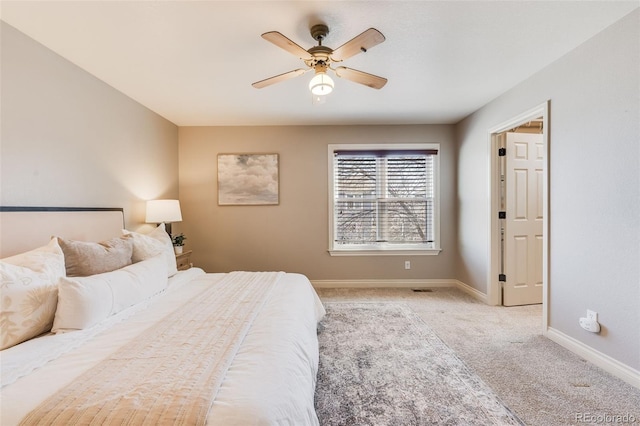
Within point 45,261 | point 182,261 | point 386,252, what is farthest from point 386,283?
point 45,261

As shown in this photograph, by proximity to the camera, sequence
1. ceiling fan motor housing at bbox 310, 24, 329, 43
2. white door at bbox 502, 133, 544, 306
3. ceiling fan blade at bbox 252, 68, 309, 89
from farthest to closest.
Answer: white door at bbox 502, 133, 544, 306 → ceiling fan blade at bbox 252, 68, 309, 89 → ceiling fan motor housing at bbox 310, 24, 329, 43

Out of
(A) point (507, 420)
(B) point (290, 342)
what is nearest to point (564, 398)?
(A) point (507, 420)

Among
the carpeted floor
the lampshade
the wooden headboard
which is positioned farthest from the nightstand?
the carpeted floor

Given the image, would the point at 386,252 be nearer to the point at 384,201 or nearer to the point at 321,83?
the point at 384,201

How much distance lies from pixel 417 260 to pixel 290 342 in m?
3.17

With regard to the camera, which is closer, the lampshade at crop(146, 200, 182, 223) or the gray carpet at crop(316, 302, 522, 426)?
the gray carpet at crop(316, 302, 522, 426)

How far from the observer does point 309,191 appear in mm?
3977

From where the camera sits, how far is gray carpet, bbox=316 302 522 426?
1490 millimetres

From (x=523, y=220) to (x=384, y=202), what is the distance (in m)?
1.76

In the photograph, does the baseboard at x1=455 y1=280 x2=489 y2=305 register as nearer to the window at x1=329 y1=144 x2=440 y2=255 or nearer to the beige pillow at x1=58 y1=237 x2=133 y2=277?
the window at x1=329 y1=144 x2=440 y2=255

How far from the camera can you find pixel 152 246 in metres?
2.24

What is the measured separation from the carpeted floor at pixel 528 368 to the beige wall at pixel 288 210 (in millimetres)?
1010

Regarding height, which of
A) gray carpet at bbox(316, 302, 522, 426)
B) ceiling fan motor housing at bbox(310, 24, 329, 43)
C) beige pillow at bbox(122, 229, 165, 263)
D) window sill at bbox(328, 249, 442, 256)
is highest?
ceiling fan motor housing at bbox(310, 24, 329, 43)

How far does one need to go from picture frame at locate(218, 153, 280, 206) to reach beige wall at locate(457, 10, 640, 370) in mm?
3189
